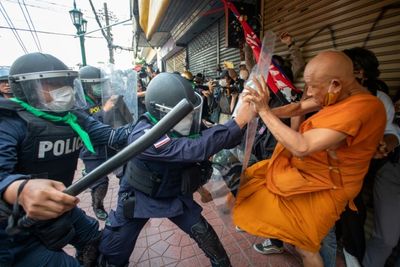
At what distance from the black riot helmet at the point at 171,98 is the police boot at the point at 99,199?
7.41 ft

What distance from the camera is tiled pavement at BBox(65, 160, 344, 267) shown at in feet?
8.55

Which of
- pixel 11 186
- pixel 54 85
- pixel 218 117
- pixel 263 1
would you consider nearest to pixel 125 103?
pixel 218 117

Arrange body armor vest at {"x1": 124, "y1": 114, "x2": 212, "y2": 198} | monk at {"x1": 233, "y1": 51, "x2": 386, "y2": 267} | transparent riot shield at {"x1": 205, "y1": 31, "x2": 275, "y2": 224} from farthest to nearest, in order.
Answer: body armor vest at {"x1": 124, "y1": 114, "x2": 212, "y2": 198}
transparent riot shield at {"x1": 205, "y1": 31, "x2": 275, "y2": 224}
monk at {"x1": 233, "y1": 51, "x2": 386, "y2": 267}

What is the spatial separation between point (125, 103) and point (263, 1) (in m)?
3.20

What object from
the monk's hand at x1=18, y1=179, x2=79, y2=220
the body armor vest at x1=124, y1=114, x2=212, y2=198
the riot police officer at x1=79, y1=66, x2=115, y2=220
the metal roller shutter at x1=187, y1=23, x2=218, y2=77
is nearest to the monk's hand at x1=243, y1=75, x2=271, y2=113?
the body armor vest at x1=124, y1=114, x2=212, y2=198

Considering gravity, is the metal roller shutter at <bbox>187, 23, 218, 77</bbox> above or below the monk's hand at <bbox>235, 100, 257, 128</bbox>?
above

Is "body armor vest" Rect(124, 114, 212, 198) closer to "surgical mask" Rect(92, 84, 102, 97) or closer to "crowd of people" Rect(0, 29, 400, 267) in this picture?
"crowd of people" Rect(0, 29, 400, 267)

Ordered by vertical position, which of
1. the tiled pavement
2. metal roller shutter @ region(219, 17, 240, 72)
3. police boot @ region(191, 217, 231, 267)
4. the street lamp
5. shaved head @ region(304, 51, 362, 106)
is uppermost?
the street lamp

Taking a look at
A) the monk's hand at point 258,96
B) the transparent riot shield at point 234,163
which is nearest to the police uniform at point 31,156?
the transparent riot shield at point 234,163

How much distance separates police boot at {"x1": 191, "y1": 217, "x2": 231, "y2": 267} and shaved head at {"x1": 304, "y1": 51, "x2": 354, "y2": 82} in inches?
54.8

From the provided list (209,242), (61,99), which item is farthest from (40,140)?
(209,242)

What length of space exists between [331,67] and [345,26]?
78.1 inches

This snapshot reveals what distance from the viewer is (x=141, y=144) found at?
0.83m

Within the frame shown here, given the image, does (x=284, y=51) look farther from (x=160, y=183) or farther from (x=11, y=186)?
(x=11, y=186)
